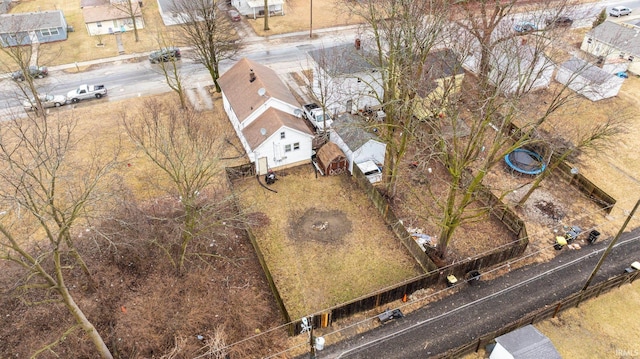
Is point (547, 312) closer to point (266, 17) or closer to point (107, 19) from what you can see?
point (266, 17)

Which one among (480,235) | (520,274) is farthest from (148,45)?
(520,274)

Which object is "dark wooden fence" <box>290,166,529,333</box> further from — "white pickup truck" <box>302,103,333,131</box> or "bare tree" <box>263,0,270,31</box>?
"bare tree" <box>263,0,270,31</box>

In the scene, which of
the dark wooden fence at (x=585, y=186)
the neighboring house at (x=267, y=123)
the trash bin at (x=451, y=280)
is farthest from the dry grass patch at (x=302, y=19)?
the trash bin at (x=451, y=280)

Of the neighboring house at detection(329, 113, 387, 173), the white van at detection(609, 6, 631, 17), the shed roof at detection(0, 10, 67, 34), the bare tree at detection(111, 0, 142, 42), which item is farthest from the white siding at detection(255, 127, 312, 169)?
the white van at detection(609, 6, 631, 17)

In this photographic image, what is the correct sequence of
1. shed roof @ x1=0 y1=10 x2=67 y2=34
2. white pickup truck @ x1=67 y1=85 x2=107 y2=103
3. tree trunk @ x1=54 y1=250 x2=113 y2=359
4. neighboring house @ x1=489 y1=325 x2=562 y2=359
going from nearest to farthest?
tree trunk @ x1=54 y1=250 x2=113 y2=359 → neighboring house @ x1=489 y1=325 x2=562 y2=359 → white pickup truck @ x1=67 y1=85 x2=107 y2=103 → shed roof @ x1=0 y1=10 x2=67 y2=34

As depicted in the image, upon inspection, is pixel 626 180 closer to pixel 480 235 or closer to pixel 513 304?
pixel 480 235

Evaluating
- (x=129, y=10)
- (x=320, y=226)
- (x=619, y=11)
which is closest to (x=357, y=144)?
(x=320, y=226)

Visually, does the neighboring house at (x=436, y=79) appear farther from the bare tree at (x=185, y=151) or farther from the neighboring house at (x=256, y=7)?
the neighboring house at (x=256, y=7)
